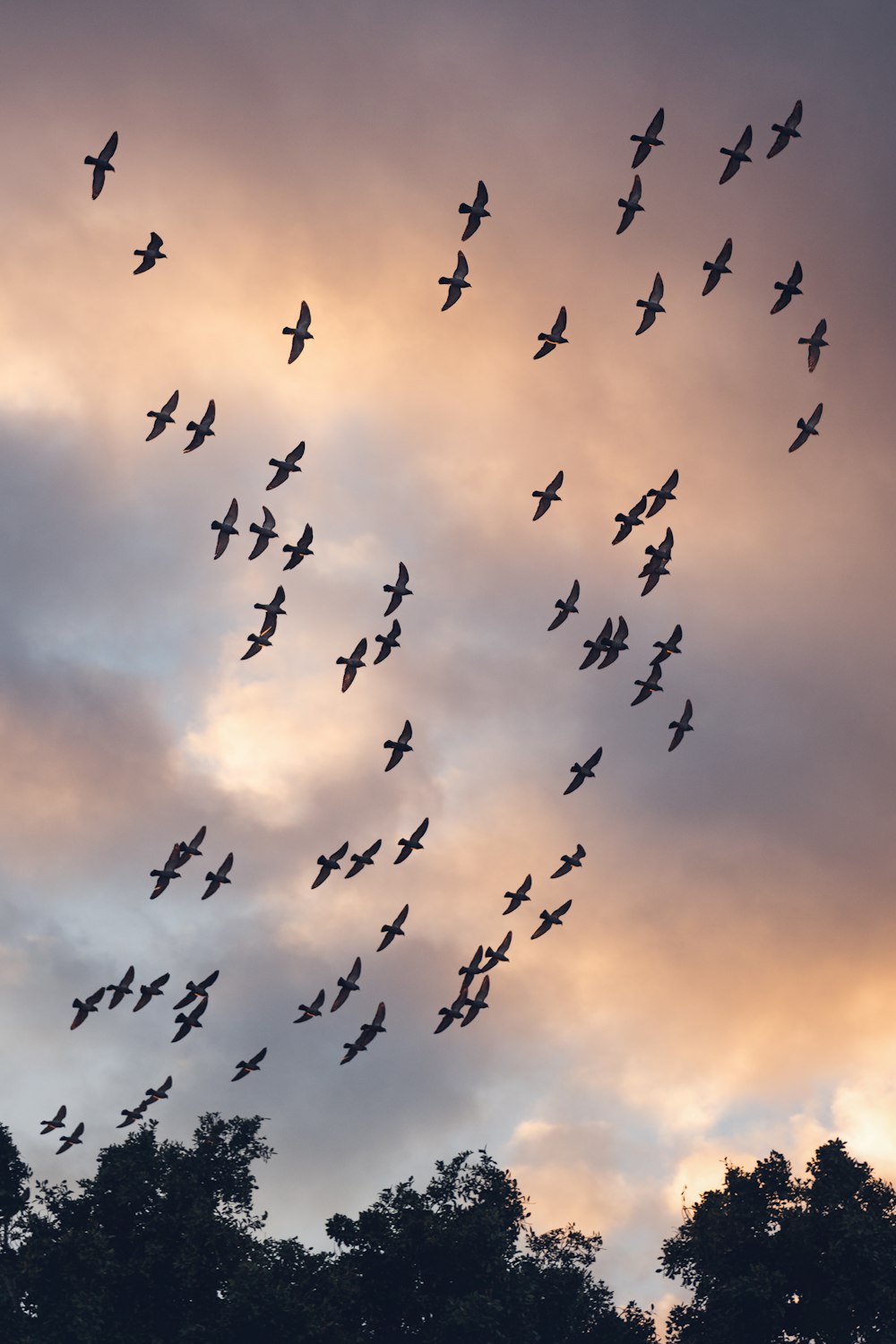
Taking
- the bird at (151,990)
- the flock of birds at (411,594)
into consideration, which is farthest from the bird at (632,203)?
the bird at (151,990)

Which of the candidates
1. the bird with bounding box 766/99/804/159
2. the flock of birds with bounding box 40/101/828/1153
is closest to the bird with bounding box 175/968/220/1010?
the flock of birds with bounding box 40/101/828/1153

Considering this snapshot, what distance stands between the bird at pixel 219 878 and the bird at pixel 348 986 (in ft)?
19.6

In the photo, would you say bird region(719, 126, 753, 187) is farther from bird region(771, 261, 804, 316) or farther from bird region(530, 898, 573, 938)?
bird region(530, 898, 573, 938)

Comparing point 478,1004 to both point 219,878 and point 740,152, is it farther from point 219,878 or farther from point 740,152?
point 740,152

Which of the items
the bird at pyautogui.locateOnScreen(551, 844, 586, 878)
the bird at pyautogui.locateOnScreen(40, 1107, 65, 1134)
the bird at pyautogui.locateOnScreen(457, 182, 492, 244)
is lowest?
the bird at pyautogui.locateOnScreen(40, 1107, 65, 1134)

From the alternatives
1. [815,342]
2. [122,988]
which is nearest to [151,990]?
[122,988]

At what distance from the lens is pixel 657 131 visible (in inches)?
2320

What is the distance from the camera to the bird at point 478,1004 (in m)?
71.1

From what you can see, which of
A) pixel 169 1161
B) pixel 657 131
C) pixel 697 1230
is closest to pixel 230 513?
pixel 657 131

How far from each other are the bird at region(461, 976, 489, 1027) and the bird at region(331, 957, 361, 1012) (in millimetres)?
4337

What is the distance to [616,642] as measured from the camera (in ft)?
221

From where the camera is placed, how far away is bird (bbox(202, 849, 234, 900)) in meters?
69.2

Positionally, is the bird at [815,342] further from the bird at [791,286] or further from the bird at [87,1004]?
the bird at [87,1004]

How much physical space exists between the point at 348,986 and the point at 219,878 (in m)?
6.55
